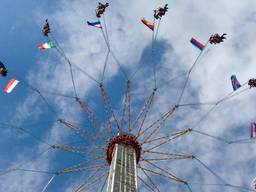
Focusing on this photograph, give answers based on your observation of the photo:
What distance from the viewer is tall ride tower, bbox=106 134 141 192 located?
38500 millimetres

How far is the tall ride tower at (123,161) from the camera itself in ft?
126

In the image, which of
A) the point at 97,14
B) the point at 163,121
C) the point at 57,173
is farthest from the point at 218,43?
the point at 57,173

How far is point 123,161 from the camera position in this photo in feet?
145

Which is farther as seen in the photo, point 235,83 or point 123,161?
point 235,83

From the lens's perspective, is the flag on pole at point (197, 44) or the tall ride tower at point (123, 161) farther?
the flag on pole at point (197, 44)

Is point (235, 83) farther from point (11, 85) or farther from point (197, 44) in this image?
point (11, 85)

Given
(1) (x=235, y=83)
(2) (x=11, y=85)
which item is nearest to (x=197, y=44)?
(1) (x=235, y=83)

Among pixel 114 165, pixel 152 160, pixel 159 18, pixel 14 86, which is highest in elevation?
pixel 159 18

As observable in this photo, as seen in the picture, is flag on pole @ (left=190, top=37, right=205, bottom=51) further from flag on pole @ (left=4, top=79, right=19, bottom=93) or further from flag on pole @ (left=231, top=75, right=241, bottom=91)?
flag on pole @ (left=4, top=79, right=19, bottom=93)

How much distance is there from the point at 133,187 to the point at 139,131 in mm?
12464

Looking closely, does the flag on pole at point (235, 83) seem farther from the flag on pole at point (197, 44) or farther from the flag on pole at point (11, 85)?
the flag on pole at point (11, 85)

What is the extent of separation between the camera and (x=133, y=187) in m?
38.7

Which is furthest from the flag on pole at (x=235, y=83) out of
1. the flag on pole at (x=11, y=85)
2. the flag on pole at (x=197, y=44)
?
the flag on pole at (x=11, y=85)

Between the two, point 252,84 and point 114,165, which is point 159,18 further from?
point 114,165
